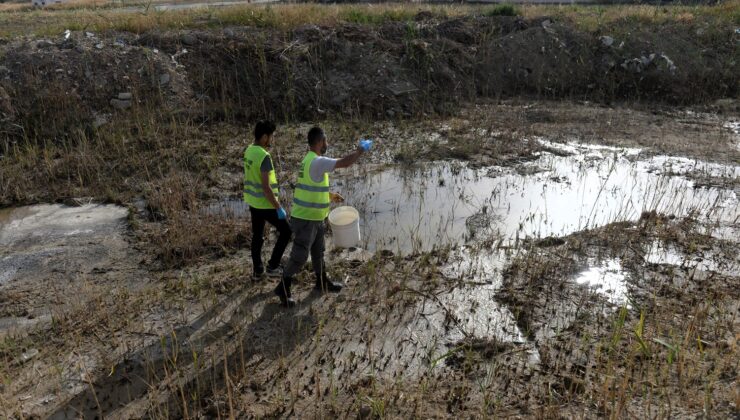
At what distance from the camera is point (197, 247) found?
19.2 feet

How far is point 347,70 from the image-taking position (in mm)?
11586

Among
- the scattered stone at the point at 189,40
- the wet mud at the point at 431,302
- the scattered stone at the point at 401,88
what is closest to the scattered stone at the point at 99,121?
the wet mud at the point at 431,302

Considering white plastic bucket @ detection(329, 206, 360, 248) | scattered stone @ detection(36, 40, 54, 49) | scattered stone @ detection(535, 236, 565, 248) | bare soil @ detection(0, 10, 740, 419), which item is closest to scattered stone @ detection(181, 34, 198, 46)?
bare soil @ detection(0, 10, 740, 419)

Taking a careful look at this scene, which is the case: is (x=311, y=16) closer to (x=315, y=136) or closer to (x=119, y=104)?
(x=119, y=104)

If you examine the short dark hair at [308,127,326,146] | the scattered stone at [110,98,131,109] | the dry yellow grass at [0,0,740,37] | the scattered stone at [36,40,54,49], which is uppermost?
the dry yellow grass at [0,0,740,37]

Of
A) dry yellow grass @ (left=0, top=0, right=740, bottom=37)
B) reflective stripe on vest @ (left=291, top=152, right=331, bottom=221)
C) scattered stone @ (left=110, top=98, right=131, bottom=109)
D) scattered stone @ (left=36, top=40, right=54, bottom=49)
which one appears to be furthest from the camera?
dry yellow grass @ (left=0, top=0, right=740, bottom=37)

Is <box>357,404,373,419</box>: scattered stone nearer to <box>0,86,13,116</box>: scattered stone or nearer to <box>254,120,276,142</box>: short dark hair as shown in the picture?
<box>254,120,276,142</box>: short dark hair

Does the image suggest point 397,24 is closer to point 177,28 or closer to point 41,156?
point 177,28

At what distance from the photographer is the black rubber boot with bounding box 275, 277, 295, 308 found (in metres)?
4.74

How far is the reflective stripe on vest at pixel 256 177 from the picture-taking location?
4.75 metres

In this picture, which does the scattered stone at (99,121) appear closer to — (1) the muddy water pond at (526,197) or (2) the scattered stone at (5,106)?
(2) the scattered stone at (5,106)

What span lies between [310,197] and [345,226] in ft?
2.22

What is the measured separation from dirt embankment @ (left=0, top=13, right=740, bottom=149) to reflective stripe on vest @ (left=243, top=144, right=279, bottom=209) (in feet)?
18.8

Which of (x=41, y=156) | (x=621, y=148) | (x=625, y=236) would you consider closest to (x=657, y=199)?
(x=625, y=236)
